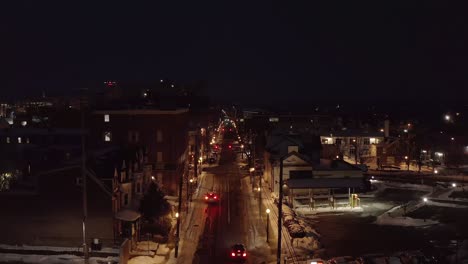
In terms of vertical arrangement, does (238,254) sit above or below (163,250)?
above

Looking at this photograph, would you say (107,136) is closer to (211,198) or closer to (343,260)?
(211,198)

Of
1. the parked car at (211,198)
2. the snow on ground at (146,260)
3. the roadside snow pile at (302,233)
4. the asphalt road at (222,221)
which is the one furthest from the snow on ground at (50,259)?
the parked car at (211,198)

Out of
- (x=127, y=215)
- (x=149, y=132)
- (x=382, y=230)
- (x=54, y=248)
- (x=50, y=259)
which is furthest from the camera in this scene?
(x=149, y=132)

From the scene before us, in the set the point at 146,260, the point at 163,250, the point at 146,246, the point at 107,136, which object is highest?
the point at 107,136

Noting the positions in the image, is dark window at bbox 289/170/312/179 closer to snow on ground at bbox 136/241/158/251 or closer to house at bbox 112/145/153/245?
house at bbox 112/145/153/245

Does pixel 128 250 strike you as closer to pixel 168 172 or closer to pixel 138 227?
pixel 138 227

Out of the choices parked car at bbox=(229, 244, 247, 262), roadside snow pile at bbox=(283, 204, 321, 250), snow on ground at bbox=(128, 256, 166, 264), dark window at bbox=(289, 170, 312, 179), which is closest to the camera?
snow on ground at bbox=(128, 256, 166, 264)

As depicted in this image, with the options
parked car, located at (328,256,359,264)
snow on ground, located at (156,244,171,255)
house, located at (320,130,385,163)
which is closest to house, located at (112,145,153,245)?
snow on ground, located at (156,244,171,255)

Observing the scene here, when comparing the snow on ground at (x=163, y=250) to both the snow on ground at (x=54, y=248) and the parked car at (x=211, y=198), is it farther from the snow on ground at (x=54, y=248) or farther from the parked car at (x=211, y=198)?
the parked car at (x=211, y=198)

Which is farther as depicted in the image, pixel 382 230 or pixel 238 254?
pixel 382 230

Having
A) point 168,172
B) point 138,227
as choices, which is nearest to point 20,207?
point 138,227

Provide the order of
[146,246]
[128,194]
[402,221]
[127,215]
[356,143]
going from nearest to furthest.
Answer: [146,246], [127,215], [128,194], [402,221], [356,143]

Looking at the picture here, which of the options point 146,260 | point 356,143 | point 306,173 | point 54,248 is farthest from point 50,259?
point 356,143
